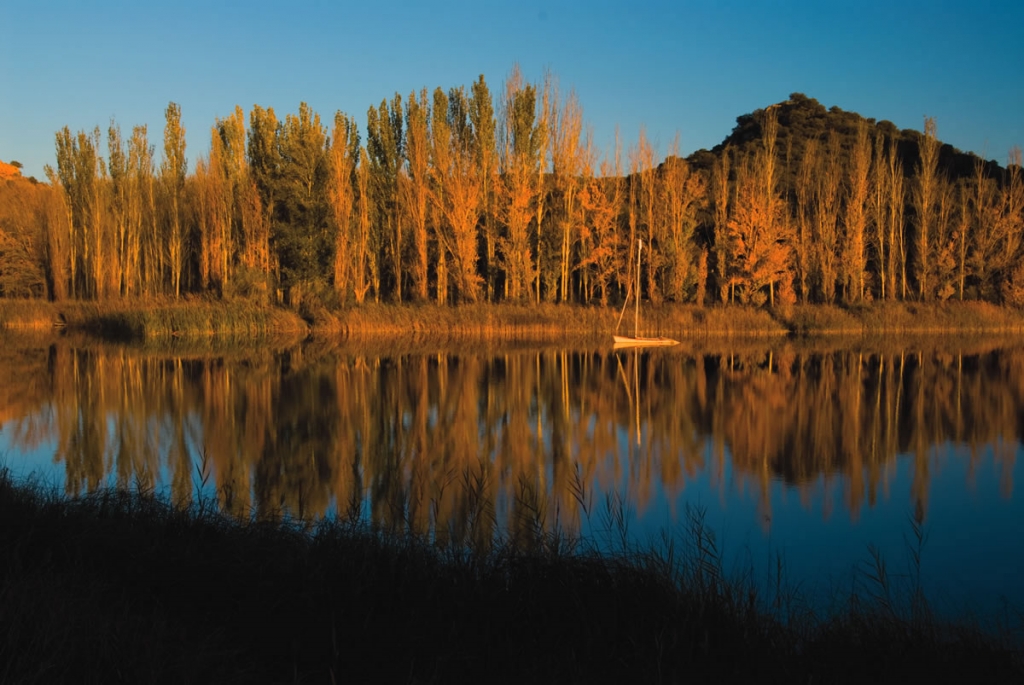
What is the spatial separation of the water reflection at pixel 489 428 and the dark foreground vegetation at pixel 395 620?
148 cm

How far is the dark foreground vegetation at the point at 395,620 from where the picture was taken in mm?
3357

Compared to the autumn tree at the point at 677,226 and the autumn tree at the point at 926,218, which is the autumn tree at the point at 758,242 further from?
the autumn tree at the point at 926,218

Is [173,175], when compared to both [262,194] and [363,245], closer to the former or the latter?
[262,194]

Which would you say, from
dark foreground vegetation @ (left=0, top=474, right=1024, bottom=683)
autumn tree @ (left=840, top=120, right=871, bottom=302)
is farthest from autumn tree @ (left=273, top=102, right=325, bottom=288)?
dark foreground vegetation @ (left=0, top=474, right=1024, bottom=683)

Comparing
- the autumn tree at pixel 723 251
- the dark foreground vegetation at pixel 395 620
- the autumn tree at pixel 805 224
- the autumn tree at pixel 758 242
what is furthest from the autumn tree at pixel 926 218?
the dark foreground vegetation at pixel 395 620

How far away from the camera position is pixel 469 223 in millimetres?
32500

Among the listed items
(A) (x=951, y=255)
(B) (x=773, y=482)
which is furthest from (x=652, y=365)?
(A) (x=951, y=255)

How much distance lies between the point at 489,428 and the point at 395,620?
7.93m

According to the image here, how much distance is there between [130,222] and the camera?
36750 mm

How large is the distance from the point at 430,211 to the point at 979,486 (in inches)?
1094

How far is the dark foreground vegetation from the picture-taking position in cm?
336

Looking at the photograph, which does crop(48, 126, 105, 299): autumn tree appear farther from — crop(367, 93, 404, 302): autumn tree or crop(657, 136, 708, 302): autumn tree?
crop(657, 136, 708, 302): autumn tree

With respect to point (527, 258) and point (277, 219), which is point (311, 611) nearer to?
point (527, 258)

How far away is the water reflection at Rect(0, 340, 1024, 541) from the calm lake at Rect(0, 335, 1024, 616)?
6 cm
